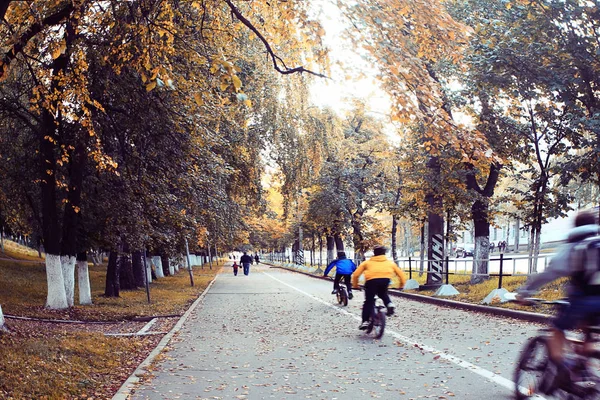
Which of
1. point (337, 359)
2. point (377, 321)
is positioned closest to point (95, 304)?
point (377, 321)

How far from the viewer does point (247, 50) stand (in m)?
17.4

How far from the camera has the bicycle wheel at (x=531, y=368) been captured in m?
5.59

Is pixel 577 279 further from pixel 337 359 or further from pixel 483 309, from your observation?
pixel 483 309

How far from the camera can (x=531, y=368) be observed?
225 inches

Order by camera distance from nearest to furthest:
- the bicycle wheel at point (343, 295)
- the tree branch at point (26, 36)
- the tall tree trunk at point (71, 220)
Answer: the tree branch at point (26, 36) → the tall tree trunk at point (71, 220) → the bicycle wheel at point (343, 295)

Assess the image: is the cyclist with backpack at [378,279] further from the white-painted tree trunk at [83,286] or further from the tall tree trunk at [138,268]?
the tall tree trunk at [138,268]

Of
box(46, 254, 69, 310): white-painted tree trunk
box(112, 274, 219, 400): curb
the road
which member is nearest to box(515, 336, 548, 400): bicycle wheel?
the road

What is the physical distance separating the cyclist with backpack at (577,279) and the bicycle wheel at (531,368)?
0.20 meters

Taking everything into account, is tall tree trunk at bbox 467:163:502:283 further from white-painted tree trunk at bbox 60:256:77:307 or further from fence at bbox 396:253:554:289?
white-painted tree trunk at bbox 60:256:77:307

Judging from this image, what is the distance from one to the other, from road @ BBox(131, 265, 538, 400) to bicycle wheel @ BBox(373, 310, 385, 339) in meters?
0.14

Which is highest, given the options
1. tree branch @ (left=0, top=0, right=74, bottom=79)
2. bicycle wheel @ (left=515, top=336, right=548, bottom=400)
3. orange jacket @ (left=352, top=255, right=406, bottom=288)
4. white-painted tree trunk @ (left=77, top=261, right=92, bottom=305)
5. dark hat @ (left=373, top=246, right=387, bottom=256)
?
tree branch @ (left=0, top=0, right=74, bottom=79)

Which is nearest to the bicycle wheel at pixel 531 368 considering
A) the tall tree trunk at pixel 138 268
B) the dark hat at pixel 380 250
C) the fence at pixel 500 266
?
the dark hat at pixel 380 250

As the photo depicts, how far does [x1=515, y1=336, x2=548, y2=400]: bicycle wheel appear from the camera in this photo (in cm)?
559

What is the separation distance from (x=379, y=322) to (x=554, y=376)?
604 centimetres
